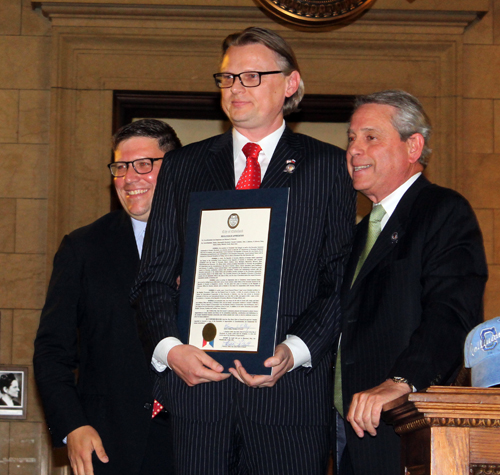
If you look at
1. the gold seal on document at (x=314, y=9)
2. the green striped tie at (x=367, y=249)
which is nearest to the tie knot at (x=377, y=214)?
the green striped tie at (x=367, y=249)

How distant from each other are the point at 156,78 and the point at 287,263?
3594mm

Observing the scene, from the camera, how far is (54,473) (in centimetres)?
541

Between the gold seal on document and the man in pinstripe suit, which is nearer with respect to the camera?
the man in pinstripe suit

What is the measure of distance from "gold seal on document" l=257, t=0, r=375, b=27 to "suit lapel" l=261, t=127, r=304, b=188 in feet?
10.3

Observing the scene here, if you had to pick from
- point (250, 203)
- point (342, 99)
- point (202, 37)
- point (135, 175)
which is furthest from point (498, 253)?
point (250, 203)

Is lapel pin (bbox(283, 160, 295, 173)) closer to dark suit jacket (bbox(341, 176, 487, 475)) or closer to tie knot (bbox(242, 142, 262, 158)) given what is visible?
tie knot (bbox(242, 142, 262, 158))

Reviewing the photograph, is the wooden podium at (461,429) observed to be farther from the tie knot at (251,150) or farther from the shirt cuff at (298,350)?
the tie knot at (251,150)

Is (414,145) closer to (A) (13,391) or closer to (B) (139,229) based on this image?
(B) (139,229)

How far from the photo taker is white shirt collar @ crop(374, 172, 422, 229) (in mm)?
2992

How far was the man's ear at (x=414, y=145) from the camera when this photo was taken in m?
3.05

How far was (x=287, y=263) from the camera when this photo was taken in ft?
8.29

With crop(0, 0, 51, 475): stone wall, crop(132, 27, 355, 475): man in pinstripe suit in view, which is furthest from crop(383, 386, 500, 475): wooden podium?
crop(0, 0, 51, 475): stone wall

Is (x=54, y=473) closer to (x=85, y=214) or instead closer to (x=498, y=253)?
(x=85, y=214)

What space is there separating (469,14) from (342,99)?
113 centimetres
